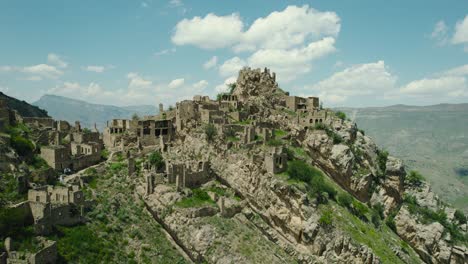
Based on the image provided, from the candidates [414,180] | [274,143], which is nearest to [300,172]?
[274,143]

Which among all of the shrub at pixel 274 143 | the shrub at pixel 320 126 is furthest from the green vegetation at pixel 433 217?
the shrub at pixel 274 143

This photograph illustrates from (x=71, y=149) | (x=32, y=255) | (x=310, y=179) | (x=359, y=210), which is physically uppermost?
(x=71, y=149)

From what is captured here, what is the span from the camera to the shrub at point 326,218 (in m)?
55.9

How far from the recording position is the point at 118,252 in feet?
147

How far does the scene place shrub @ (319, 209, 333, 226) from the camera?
55.9m

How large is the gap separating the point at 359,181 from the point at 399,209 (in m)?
9.98

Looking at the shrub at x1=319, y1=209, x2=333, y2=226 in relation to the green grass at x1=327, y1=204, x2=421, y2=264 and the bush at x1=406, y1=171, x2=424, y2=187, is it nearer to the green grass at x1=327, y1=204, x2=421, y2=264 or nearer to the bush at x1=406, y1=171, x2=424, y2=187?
the green grass at x1=327, y1=204, x2=421, y2=264

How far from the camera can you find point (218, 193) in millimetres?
57344

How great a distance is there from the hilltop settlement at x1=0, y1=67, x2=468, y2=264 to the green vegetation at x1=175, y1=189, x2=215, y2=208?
0.64 feet

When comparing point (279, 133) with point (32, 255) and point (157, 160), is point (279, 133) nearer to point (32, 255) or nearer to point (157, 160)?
point (157, 160)

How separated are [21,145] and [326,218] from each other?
132 feet

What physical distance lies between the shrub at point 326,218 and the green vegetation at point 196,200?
48.1 feet

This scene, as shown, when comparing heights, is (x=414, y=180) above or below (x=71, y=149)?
below

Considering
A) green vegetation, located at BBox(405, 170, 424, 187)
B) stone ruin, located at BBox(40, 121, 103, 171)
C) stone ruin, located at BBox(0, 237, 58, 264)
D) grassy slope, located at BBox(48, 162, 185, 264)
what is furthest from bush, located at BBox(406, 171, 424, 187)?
stone ruin, located at BBox(0, 237, 58, 264)
